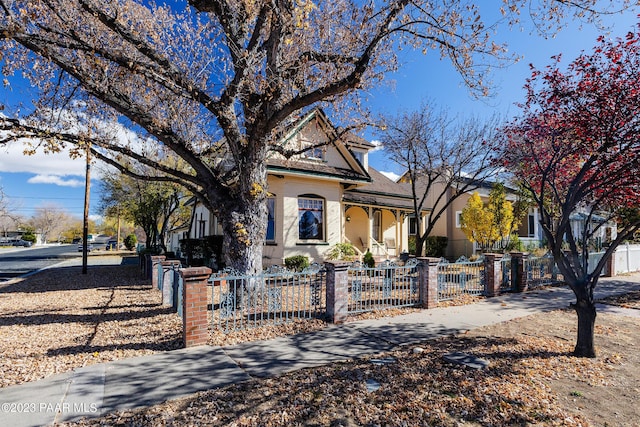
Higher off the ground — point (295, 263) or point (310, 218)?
point (310, 218)

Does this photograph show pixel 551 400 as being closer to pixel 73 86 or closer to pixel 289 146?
pixel 73 86

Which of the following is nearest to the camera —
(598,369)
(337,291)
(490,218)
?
(598,369)

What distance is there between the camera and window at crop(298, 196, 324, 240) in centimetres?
1529

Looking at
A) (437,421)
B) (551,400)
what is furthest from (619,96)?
(437,421)

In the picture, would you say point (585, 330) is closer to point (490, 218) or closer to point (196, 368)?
point (196, 368)

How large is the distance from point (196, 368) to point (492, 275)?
918 centimetres

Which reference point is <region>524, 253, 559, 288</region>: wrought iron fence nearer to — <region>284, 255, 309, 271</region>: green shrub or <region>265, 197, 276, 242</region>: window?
<region>284, 255, 309, 271</region>: green shrub

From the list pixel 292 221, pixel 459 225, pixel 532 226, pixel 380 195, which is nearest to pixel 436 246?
pixel 459 225

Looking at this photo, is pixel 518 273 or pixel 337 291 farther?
pixel 518 273

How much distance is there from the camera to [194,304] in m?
5.75

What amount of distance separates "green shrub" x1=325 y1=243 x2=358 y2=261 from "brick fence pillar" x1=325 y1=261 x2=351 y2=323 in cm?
763

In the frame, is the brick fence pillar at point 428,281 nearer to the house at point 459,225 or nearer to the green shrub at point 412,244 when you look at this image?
the green shrub at point 412,244

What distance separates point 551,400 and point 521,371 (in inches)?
32.0

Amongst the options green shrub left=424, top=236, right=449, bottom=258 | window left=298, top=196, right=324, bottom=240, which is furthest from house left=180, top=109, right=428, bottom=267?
green shrub left=424, top=236, right=449, bottom=258
